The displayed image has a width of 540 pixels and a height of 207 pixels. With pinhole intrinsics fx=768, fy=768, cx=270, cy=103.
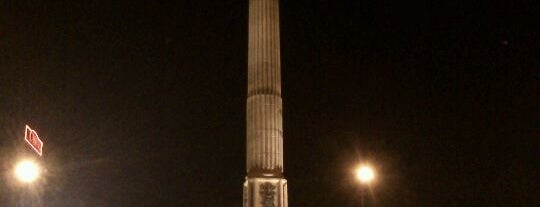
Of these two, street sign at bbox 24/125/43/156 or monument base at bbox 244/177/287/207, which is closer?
monument base at bbox 244/177/287/207

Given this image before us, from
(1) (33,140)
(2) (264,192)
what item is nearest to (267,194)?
(2) (264,192)

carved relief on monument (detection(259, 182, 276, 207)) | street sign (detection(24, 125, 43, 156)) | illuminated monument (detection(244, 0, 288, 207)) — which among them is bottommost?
carved relief on monument (detection(259, 182, 276, 207))

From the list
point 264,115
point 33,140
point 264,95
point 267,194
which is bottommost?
point 267,194

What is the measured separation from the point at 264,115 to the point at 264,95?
0.60 m

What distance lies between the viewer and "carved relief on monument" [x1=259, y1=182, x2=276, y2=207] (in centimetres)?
1814

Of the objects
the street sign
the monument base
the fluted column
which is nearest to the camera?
the monument base

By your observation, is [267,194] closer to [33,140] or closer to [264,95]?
[264,95]

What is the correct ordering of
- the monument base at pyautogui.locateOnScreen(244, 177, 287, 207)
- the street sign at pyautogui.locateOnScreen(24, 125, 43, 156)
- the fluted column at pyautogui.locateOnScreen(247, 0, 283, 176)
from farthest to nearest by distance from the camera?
the street sign at pyautogui.locateOnScreen(24, 125, 43, 156) → the fluted column at pyautogui.locateOnScreen(247, 0, 283, 176) → the monument base at pyautogui.locateOnScreen(244, 177, 287, 207)

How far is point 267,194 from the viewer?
59.7 ft

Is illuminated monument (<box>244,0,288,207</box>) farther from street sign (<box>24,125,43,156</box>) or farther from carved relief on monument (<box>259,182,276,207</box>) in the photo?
street sign (<box>24,125,43,156</box>)

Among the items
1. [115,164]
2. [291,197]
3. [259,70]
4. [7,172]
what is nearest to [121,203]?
[115,164]

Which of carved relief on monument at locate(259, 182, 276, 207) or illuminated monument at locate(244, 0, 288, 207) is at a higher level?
illuminated monument at locate(244, 0, 288, 207)

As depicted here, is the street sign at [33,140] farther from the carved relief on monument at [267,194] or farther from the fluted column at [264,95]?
the carved relief on monument at [267,194]

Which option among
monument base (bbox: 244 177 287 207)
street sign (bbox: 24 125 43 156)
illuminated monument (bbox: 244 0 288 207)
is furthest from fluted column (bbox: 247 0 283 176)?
street sign (bbox: 24 125 43 156)
